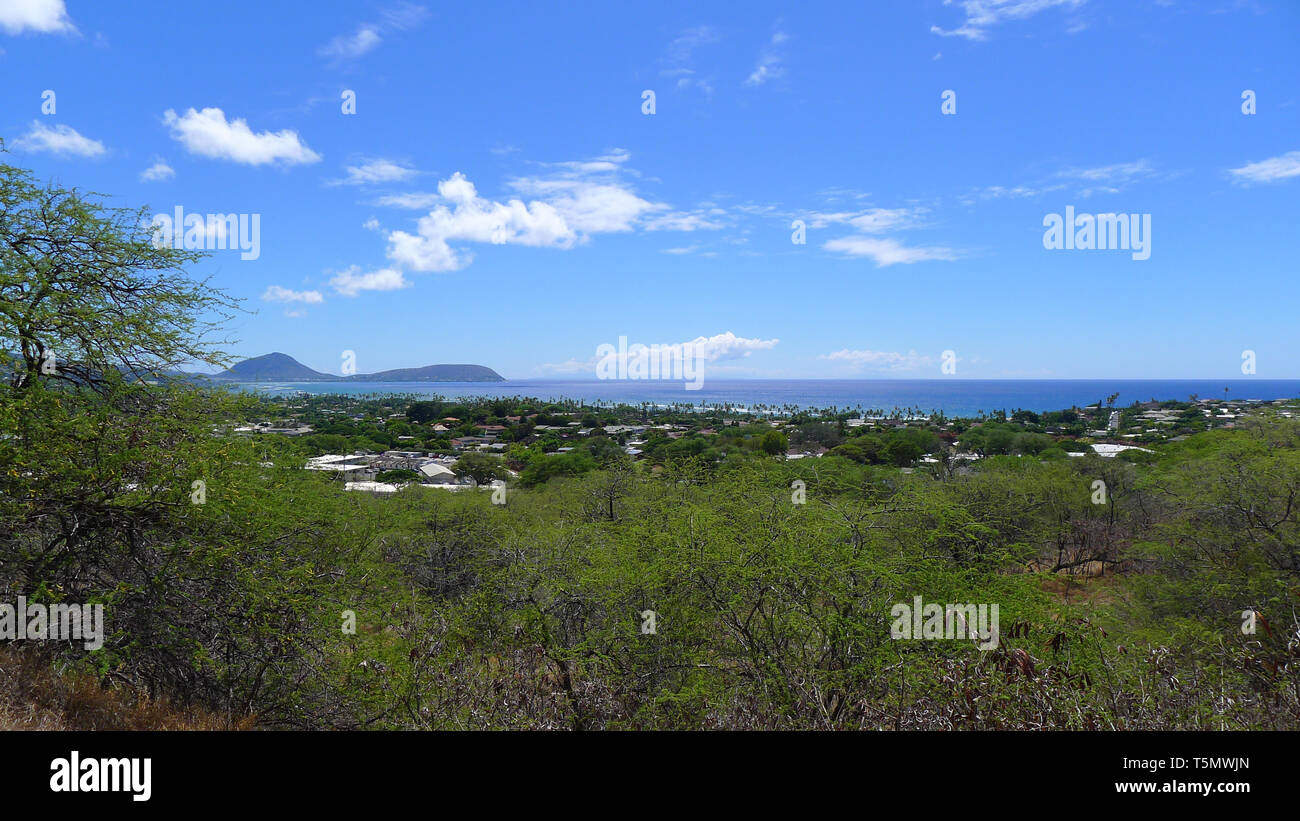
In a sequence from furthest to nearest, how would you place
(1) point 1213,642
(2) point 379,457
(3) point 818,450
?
(3) point 818,450 < (2) point 379,457 < (1) point 1213,642

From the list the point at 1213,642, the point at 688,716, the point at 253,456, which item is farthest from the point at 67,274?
the point at 1213,642

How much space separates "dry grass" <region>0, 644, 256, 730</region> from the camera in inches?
211

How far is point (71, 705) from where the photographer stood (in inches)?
235

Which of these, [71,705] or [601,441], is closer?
[71,705]

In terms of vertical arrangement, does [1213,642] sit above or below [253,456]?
below

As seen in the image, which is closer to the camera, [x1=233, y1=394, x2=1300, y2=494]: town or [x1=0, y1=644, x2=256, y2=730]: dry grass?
[x1=0, y1=644, x2=256, y2=730]: dry grass

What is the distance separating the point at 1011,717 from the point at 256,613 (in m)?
8.75

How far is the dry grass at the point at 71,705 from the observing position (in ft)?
17.5

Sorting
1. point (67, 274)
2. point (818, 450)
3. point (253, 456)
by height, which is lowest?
point (818, 450)

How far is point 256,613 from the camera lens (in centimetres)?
760

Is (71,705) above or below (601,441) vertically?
above

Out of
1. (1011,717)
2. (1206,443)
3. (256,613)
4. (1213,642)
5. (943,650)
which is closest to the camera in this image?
(1011,717)

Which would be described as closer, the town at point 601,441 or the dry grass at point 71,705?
the dry grass at point 71,705
